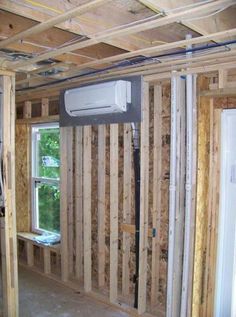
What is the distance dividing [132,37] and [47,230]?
127 inches

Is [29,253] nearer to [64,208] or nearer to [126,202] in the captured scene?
[64,208]

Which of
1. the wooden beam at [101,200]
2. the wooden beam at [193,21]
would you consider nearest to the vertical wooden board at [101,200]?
the wooden beam at [101,200]

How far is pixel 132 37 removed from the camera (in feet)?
7.94

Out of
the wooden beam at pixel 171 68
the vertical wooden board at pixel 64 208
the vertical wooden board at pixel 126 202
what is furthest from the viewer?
the vertical wooden board at pixel 64 208

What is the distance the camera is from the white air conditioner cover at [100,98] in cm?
307

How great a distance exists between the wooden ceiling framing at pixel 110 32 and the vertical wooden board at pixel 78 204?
95 cm

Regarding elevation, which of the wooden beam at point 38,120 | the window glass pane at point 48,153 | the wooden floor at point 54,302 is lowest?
the wooden floor at point 54,302

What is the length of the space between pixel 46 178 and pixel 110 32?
9.69 ft

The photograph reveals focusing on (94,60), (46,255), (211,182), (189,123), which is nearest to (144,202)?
(211,182)

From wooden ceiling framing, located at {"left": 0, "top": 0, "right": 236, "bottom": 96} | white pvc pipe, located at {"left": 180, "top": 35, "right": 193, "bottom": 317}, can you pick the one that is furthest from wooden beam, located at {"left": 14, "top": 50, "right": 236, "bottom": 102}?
white pvc pipe, located at {"left": 180, "top": 35, "right": 193, "bottom": 317}

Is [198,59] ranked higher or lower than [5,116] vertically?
higher

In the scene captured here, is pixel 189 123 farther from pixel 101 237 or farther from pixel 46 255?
pixel 46 255

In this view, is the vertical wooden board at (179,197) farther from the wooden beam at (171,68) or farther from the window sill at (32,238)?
the window sill at (32,238)

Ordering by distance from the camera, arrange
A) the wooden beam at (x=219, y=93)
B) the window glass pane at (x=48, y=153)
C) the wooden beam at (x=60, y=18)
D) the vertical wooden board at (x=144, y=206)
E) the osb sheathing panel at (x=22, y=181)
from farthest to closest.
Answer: the osb sheathing panel at (x=22, y=181)
the window glass pane at (x=48, y=153)
the vertical wooden board at (x=144, y=206)
the wooden beam at (x=219, y=93)
the wooden beam at (x=60, y=18)
